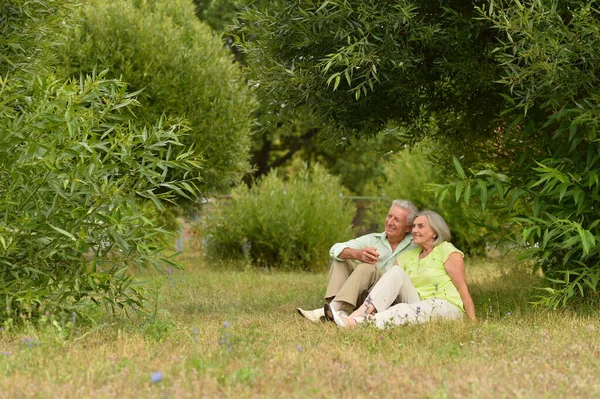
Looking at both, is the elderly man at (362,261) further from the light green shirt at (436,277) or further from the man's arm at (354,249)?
the light green shirt at (436,277)

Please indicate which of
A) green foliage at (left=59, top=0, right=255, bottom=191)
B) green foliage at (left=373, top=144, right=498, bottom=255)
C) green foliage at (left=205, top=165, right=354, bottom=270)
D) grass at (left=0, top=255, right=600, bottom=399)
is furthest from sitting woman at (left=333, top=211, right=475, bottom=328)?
green foliage at (left=373, top=144, right=498, bottom=255)

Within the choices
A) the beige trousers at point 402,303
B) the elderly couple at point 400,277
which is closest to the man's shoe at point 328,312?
the elderly couple at point 400,277

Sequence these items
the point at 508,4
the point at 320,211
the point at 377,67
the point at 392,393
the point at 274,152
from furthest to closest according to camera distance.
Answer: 1. the point at 274,152
2. the point at 320,211
3. the point at 377,67
4. the point at 508,4
5. the point at 392,393

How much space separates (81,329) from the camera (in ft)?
22.3

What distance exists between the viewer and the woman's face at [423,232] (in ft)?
25.4

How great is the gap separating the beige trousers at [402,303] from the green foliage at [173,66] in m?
6.51

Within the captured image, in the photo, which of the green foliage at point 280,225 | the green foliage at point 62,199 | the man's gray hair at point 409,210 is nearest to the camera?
the green foliage at point 62,199

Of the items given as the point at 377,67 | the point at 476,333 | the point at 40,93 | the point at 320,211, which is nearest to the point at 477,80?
the point at 377,67

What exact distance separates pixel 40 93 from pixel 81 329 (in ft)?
5.83

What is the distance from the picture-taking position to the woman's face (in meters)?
7.73

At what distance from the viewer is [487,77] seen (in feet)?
27.6

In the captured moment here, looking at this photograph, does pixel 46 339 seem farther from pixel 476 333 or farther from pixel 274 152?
pixel 274 152

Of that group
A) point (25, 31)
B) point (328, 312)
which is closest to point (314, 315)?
point (328, 312)

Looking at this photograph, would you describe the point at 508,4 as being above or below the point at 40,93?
above
